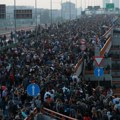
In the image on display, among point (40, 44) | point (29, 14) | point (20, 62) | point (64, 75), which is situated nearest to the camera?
point (64, 75)

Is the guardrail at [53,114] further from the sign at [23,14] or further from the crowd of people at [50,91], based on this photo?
the sign at [23,14]

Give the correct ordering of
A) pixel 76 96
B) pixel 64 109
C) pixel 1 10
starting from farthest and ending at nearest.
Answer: pixel 1 10 < pixel 76 96 < pixel 64 109

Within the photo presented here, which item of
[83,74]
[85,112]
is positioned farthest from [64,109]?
[83,74]

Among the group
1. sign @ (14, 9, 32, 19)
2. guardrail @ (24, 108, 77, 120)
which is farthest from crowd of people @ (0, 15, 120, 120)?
sign @ (14, 9, 32, 19)

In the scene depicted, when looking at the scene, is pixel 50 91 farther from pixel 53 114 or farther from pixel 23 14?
pixel 23 14

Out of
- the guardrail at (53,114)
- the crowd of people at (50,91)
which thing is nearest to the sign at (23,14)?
the crowd of people at (50,91)

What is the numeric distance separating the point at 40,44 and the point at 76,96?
19692 mm

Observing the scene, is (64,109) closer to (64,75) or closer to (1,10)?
(64,75)

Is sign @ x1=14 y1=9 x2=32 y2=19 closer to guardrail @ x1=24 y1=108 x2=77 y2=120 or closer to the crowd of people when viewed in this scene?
the crowd of people

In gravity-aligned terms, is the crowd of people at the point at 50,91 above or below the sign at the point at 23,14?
below

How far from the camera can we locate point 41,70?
24.0 m

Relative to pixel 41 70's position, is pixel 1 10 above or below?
above

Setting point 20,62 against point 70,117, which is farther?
point 20,62

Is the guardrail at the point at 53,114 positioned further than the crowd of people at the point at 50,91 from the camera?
No
